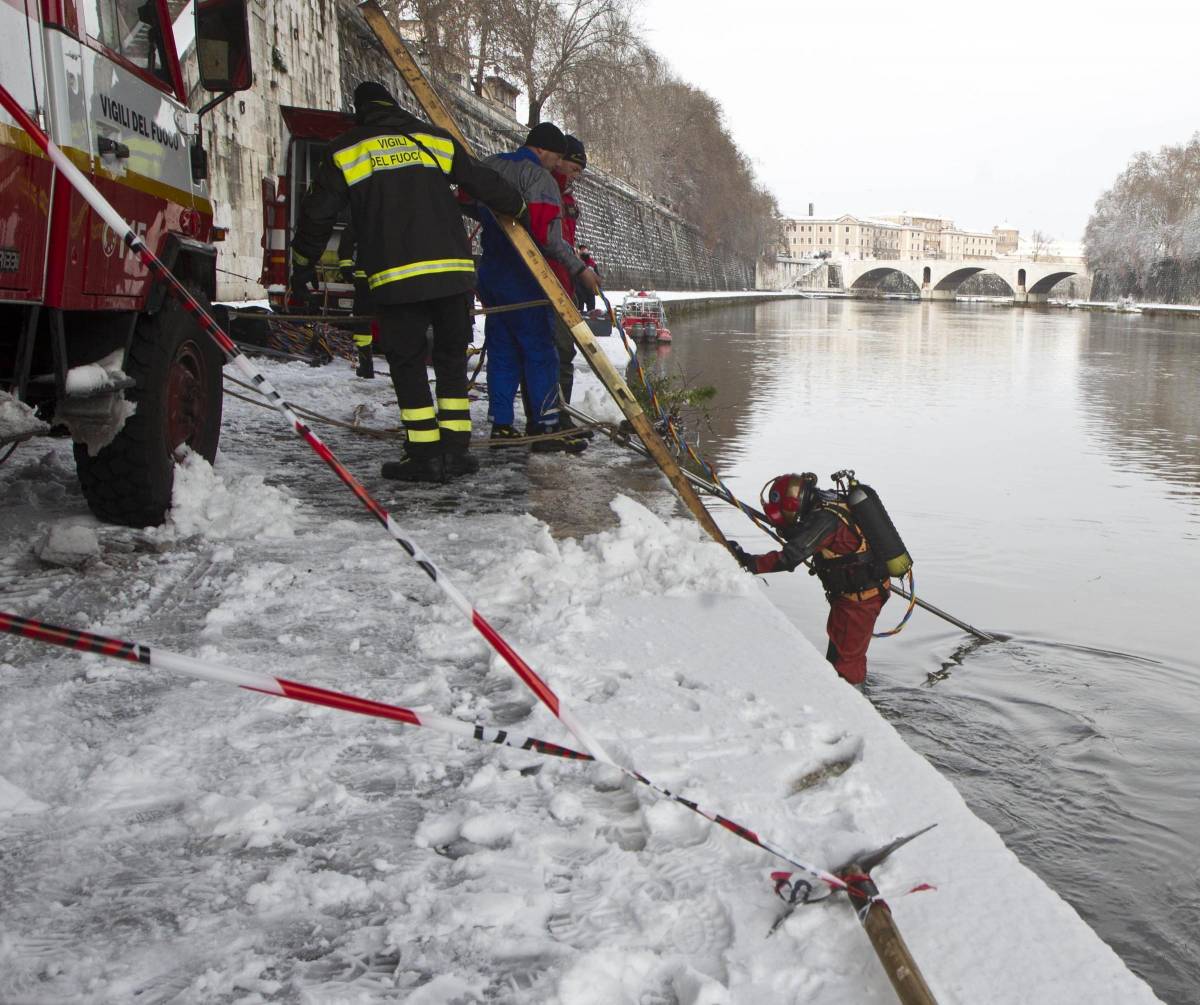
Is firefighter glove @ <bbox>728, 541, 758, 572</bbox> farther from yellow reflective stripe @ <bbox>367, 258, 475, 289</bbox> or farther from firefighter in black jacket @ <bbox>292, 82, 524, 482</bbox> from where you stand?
yellow reflective stripe @ <bbox>367, 258, 475, 289</bbox>

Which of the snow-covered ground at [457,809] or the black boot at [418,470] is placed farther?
the black boot at [418,470]

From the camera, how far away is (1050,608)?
6.11m

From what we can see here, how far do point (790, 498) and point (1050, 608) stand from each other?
216 centimetres

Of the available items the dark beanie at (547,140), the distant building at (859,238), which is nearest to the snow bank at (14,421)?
the dark beanie at (547,140)

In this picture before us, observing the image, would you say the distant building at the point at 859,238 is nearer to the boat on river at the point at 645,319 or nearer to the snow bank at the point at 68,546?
the boat on river at the point at 645,319

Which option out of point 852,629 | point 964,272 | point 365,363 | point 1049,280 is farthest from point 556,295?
point 964,272

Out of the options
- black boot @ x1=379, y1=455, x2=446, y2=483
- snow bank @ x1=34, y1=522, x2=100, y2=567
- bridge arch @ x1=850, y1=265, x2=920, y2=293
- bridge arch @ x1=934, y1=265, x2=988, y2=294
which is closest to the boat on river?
black boot @ x1=379, y1=455, x2=446, y2=483

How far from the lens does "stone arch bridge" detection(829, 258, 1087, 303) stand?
101312 mm

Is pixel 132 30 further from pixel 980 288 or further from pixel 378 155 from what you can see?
pixel 980 288

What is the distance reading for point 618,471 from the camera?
6.22 m

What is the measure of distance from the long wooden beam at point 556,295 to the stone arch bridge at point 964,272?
10272 centimetres

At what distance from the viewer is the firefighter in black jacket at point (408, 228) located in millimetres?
→ 5250

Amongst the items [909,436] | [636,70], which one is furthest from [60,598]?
[636,70]

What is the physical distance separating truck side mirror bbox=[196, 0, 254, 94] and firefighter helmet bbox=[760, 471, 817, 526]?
9.70 feet
